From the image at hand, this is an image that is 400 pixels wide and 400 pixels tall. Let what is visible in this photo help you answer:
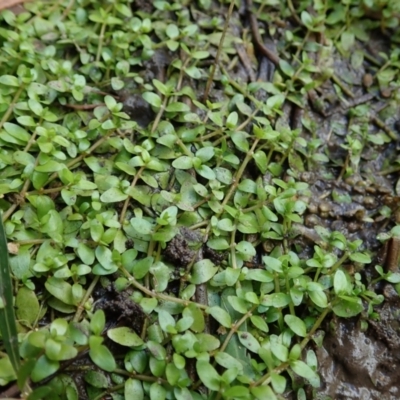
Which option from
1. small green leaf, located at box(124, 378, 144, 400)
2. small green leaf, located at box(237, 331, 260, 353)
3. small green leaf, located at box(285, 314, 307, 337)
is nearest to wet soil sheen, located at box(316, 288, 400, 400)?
small green leaf, located at box(285, 314, 307, 337)

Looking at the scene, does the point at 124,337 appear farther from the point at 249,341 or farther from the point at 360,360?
the point at 360,360

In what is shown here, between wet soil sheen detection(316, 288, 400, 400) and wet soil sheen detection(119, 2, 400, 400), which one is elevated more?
wet soil sheen detection(119, 2, 400, 400)

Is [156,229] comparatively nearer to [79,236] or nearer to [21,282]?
[79,236]

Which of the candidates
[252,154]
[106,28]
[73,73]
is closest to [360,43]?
[252,154]

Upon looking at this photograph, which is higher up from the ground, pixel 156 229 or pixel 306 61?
pixel 306 61

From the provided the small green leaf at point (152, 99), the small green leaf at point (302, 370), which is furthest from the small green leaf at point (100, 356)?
the small green leaf at point (152, 99)

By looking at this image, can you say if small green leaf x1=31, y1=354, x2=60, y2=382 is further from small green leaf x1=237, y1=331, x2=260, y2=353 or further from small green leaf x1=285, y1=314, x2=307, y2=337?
small green leaf x1=285, y1=314, x2=307, y2=337

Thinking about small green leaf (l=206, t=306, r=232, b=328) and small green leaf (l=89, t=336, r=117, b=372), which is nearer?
small green leaf (l=89, t=336, r=117, b=372)

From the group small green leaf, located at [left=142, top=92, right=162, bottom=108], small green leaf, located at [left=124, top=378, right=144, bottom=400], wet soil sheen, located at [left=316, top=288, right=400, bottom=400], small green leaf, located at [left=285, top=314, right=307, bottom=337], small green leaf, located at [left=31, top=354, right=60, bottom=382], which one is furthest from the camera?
small green leaf, located at [left=142, top=92, right=162, bottom=108]

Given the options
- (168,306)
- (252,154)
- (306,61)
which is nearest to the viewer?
(168,306)

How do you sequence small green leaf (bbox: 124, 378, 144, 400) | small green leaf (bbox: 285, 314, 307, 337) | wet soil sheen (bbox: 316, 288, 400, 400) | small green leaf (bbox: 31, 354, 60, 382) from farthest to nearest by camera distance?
wet soil sheen (bbox: 316, 288, 400, 400) < small green leaf (bbox: 285, 314, 307, 337) < small green leaf (bbox: 124, 378, 144, 400) < small green leaf (bbox: 31, 354, 60, 382)
